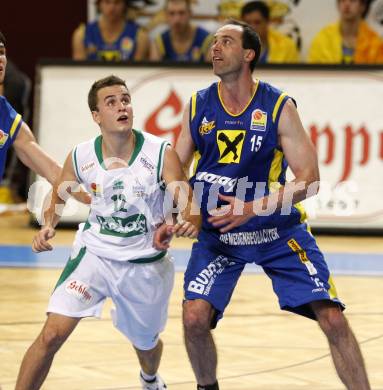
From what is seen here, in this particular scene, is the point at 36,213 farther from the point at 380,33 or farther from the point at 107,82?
the point at 107,82

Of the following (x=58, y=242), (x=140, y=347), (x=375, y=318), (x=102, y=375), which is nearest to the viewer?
(x=140, y=347)

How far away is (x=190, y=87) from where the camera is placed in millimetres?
13383

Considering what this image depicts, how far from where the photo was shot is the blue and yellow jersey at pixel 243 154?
6473 mm

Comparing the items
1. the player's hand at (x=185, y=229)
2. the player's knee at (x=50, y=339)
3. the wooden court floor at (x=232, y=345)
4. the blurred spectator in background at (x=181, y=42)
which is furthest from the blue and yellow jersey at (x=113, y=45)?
the player's knee at (x=50, y=339)

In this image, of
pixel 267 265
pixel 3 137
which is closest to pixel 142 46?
pixel 3 137

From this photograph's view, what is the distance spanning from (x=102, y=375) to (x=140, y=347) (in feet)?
2.57

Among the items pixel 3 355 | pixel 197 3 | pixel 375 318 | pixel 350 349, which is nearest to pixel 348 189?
pixel 197 3

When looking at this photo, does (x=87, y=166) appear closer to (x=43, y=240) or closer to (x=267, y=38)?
(x=43, y=240)

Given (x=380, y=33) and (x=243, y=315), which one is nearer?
(x=243, y=315)

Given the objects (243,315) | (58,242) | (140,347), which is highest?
(140,347)

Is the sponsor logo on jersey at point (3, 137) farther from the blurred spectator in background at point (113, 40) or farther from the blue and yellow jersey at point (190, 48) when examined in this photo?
the blurred spectator in background at point (113, 40)

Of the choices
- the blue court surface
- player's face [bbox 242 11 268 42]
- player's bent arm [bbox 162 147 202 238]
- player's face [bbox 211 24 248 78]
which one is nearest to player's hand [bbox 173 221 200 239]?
player's bent arm [bbox 162 147 202 238]

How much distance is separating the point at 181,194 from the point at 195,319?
0.68 m

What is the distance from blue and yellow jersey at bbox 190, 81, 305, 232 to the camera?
6.47m
